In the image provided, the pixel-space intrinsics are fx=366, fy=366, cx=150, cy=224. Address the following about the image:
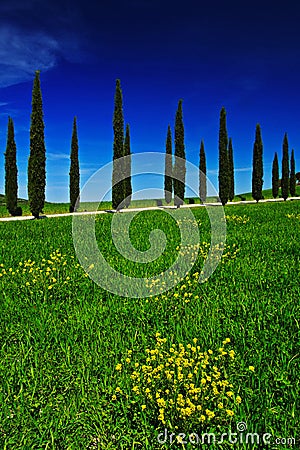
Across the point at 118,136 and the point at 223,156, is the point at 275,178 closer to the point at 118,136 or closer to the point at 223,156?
the point at 223,156

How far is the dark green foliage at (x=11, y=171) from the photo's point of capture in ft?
116

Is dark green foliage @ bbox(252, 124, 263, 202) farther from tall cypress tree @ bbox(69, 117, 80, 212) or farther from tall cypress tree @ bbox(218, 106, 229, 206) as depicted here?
tall cypress tree @ bbox(69, 117, 80, 212)

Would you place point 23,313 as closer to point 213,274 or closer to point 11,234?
point 213,274

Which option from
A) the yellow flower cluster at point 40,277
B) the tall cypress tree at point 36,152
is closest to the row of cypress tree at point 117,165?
the tall cypress tree at point 36,152

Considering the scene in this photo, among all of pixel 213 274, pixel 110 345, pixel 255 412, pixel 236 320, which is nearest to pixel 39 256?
pixel 213 274

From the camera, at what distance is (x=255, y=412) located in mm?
3229

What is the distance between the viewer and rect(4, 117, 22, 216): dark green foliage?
35406 mm

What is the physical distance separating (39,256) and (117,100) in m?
28.0

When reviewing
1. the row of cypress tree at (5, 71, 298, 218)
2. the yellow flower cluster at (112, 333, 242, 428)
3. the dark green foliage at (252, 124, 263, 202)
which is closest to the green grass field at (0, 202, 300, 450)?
the yellow flower cluster at (112, 333, 242, 428)

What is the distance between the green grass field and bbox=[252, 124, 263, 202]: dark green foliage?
45.9 m

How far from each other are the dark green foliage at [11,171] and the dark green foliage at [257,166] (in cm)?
3233

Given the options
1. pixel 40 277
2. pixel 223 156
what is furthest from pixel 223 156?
pixel 40 277

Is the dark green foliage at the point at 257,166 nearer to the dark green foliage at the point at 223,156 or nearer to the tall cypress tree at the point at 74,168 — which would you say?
the dark green foliage at the point at 223,156

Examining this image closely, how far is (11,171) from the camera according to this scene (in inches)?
1415
